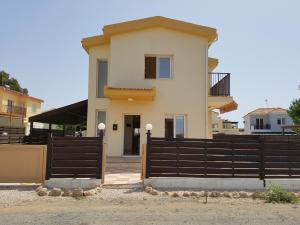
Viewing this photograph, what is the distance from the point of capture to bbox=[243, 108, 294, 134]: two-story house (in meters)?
75.7

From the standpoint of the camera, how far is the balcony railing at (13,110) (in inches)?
1795

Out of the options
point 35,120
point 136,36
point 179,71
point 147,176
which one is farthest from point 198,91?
point 35,120

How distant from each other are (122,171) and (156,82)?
5253 mm

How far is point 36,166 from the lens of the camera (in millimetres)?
11500

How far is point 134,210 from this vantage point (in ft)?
27.9

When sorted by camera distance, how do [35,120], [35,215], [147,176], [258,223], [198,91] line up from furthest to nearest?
1. [35,120]
2. [198,91]
3. [147,176]
4. [35,215]
5. [258,223]

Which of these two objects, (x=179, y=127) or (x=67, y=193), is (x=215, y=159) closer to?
(x=67, y=193)

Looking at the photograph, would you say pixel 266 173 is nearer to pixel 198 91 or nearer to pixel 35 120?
pixel 198 91

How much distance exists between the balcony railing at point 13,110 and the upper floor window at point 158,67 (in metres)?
33.6

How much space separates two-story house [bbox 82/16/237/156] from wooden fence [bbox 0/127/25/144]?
237 inches

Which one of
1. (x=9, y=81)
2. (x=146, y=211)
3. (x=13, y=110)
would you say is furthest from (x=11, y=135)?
(x=9, y=81)

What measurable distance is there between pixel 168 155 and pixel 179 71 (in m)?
7.36

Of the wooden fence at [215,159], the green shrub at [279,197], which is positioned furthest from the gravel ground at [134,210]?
the wooden fence at [215,159]

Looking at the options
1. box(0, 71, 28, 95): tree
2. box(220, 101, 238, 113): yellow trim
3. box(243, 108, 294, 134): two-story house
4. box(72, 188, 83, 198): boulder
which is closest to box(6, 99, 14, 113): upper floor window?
box(0, 71, 28, 95): tree
